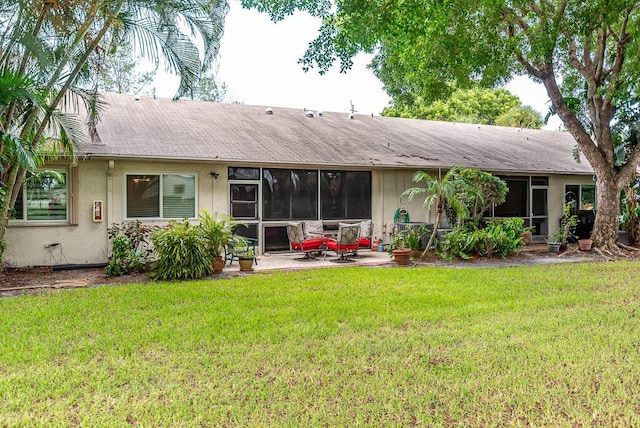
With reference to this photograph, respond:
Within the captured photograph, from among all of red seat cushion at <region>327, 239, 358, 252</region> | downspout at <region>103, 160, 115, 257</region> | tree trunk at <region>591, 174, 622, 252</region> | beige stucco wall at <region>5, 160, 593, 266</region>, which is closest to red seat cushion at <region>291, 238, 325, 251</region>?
red seat cushion at <region>327, 239, 358, 252</region>

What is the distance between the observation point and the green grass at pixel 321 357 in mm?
3391

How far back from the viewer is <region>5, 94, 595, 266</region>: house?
1018cm

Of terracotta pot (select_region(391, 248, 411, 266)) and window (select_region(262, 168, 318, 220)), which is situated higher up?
window (select_region(262, 168, 318, 220))

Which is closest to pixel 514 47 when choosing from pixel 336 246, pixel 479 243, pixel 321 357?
pixel 479 243

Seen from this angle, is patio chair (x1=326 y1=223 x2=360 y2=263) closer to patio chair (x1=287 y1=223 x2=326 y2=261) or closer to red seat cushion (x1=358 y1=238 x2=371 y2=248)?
patio chair (x1=287 y1=223 x2=326 y2=261)

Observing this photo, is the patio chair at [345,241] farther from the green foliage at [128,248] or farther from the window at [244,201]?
the green foliage at [128,248]

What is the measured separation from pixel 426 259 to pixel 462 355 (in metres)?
6.92

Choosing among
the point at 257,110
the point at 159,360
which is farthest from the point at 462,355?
the point at 257,110

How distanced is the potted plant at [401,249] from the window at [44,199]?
7.37 meters

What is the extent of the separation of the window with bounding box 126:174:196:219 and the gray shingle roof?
75 cm

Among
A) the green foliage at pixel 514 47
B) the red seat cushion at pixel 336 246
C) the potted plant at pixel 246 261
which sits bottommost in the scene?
the potted plant at pixel 246 261

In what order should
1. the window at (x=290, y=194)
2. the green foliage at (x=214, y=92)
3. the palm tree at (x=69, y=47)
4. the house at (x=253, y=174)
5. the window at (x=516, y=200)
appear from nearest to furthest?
1. the palm tree at (x=69, y=47)
2. the house at (x=253, y=174)
3. the window at (x=290, y=194)
4. the window at (x=516, y=200)
5. the green foliage at (x=214, y=92)

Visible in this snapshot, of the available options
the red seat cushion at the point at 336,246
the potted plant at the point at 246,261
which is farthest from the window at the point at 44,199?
the red seat cushion at the point at 336,246

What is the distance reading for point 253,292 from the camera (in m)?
7.48
